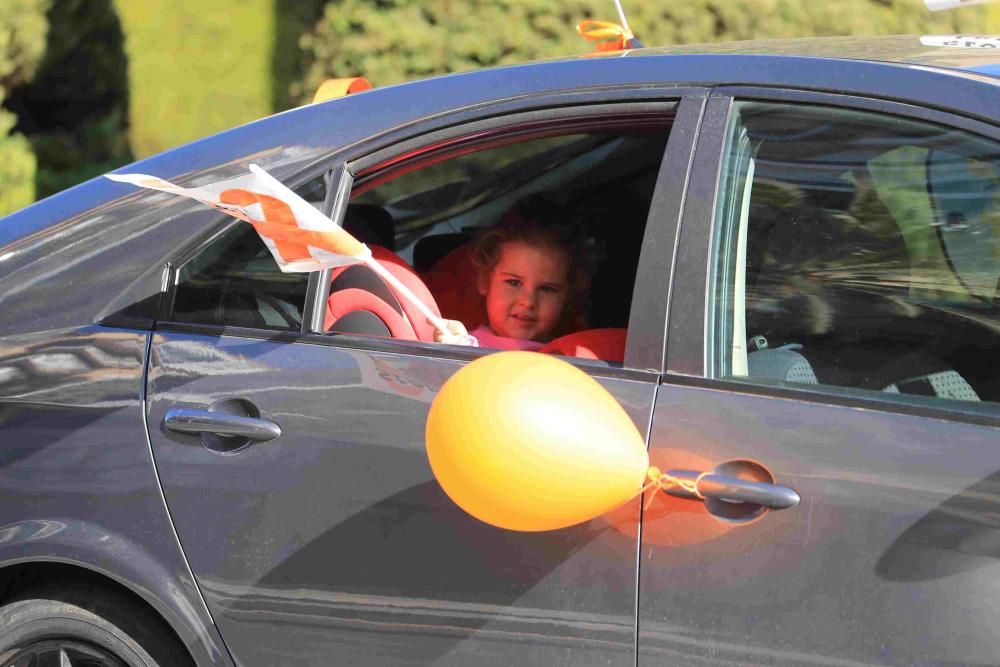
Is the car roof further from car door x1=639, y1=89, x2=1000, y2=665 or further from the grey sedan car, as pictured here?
car door x1=639, y1=89, x2=1000, y2=665

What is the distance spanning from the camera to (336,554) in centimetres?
223

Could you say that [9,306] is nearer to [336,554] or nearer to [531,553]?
[336,554]

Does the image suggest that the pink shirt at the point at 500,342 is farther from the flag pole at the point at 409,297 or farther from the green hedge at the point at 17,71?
the green hedge at the point at 17,71

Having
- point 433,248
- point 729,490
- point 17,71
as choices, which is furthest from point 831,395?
point 17,71

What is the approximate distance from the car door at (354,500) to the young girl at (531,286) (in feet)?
2.07

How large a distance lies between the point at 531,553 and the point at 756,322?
0.51 metres

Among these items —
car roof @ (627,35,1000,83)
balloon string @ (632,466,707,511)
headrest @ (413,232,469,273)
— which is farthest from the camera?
headrest @ (413,232,469,273)

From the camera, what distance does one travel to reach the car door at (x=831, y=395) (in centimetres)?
186

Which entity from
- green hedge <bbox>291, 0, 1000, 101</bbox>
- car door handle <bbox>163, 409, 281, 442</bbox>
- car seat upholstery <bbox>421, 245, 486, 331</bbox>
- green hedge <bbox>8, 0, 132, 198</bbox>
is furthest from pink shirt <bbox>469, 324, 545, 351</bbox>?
green hedge <bbox>8, 0, 132, 198</bbox>

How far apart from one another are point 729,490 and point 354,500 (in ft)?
2.03

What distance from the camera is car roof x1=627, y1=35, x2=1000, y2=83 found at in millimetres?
2186

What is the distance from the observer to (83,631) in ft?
7.98

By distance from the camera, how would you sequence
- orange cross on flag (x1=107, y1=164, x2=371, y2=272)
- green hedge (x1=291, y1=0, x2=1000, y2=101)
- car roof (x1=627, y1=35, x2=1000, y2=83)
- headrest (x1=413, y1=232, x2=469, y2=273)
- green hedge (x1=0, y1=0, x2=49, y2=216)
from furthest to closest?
green hedge (x1=0, y1=0, x2=49, y2=216) < green hedge (x1=291, y1=0, x2=1000, y2=101) < headrest (x1=413, y1=232, x2=469, y2=273) < orange cross on flag (x1=107, y1=164, x2=371, y2=272) < car roof (x1=627, y1=35, x2=1000, y2=83)

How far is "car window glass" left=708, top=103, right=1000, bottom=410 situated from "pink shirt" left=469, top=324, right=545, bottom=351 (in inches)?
23.0
